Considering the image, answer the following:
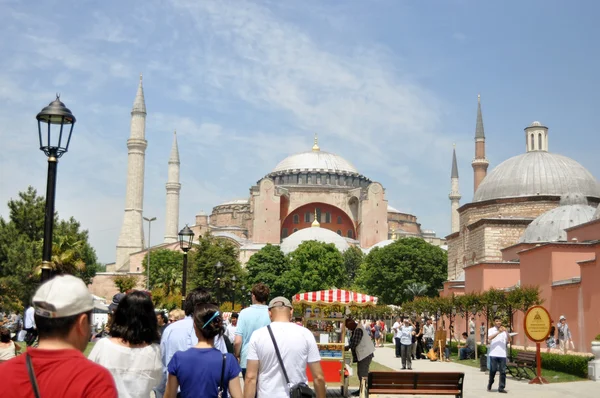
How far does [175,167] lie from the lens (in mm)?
74000

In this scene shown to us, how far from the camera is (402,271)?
179 ft

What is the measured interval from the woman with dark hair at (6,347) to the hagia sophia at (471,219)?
15.5 m

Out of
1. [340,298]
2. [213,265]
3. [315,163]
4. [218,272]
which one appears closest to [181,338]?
[340,298]

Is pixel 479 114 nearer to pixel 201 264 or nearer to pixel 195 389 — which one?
pixel 201 264

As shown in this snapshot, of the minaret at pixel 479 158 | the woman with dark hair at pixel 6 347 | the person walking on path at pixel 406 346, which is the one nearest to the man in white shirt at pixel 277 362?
the woman with dark hair at pixel 6 347

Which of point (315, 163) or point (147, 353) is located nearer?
point (147, 353)

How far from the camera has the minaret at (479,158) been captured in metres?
48.1

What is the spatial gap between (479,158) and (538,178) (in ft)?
40.9

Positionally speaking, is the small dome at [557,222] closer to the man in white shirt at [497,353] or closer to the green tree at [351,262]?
the man in white shirt at [497,353]

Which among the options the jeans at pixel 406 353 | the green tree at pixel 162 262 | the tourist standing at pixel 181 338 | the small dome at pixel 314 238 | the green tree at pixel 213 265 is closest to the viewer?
the tourist standing at pixel 181 338

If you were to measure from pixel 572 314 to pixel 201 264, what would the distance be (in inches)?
1051

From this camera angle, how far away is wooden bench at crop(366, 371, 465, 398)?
29.0 feet

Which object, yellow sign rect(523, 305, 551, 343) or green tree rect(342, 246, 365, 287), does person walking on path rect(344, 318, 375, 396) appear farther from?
green tree rect(342, 246, 365, 287)

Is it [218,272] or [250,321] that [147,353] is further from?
[218,272]
